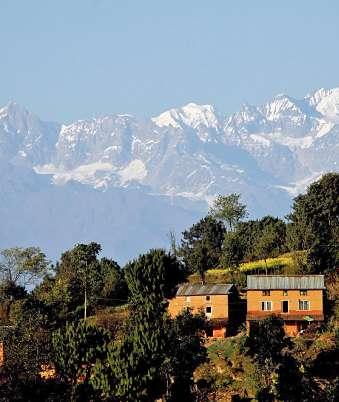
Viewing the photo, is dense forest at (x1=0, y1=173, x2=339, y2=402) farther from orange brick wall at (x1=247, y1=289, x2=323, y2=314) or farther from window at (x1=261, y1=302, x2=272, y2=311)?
window at (x1=261, y1=302, x2=272, y2=311)

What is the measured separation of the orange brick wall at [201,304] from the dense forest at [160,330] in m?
2.06

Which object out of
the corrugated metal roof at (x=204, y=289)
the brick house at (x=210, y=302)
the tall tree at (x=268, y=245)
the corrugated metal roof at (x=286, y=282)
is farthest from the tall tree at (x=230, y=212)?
the corrugated metal roof at (x=286, y=282)

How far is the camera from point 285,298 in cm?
10388

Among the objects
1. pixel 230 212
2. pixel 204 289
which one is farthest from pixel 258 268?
pixel 230 212

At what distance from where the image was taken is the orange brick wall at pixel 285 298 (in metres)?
103

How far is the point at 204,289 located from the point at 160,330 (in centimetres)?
2267

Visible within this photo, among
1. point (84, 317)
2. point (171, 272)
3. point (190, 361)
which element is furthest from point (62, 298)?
point (190, 361)

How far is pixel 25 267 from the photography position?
5010 inches

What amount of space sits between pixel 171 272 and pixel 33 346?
977 inches

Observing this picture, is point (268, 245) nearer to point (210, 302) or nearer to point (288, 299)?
point (210, 302)

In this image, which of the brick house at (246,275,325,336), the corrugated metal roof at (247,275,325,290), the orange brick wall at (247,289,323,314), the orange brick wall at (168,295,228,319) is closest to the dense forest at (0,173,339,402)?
the brick house at (246,275,325,336)

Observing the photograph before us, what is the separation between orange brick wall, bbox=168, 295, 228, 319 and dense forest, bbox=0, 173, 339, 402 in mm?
2063

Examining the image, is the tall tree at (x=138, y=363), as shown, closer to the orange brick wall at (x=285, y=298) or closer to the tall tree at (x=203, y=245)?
the orange brick wall at (x=285, y=298)

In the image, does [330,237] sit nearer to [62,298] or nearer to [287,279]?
[287,279]
